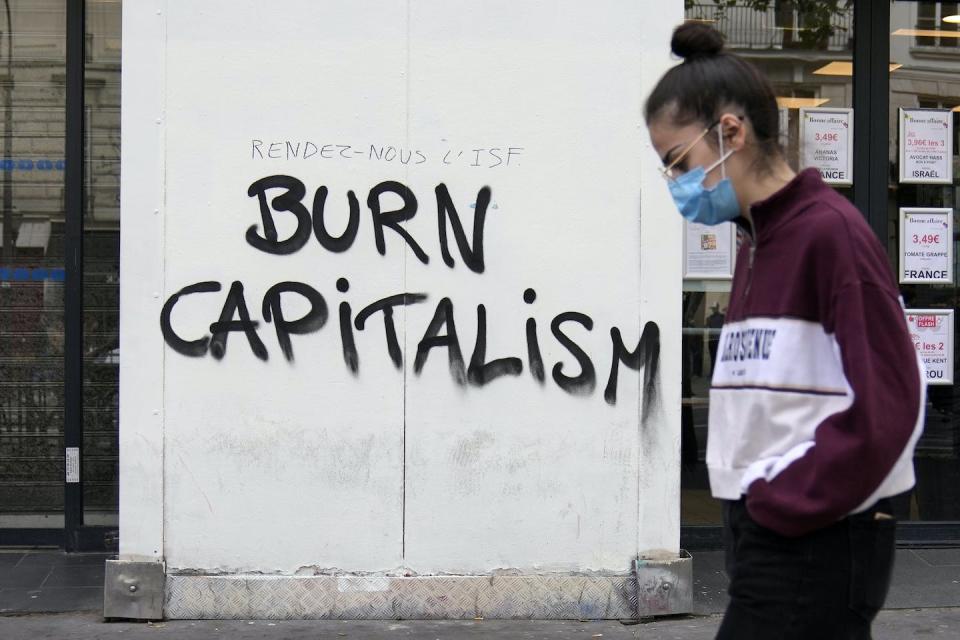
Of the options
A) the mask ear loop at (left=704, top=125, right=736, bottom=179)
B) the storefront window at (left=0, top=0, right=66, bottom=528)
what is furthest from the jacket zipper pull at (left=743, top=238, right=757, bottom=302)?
the storefront window at (left=0, top=0, right=66, bottom=528)

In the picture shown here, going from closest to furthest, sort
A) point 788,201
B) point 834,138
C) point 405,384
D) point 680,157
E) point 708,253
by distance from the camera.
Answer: point 788,201, point 680,157, point 405,384, point 708,253, point 834,138

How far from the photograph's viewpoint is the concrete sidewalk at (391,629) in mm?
4816

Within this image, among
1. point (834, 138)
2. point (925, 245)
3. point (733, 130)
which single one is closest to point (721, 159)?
→ point (733, 130)

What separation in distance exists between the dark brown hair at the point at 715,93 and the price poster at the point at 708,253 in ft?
13.0

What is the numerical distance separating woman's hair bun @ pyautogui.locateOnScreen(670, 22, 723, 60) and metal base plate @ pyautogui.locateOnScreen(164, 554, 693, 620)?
3.26 meters

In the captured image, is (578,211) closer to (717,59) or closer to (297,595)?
(297,595)

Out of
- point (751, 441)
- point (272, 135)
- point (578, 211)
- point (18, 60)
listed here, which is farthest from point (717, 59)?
point (18, 60)

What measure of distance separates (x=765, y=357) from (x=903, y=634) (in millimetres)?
3476

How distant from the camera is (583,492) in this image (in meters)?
5.04

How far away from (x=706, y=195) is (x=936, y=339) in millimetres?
4754

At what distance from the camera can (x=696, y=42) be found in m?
2.25

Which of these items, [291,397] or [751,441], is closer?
[751,441]

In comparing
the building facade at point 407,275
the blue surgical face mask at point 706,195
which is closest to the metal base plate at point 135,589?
the building facade at point 407,275

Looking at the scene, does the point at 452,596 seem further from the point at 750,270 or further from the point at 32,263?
the point at 32,263
